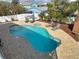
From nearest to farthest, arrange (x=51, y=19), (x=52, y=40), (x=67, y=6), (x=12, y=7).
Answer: (x=52, y=40) → (x=51, y=19) → (x=67, y=6) → (x=12, y=7)

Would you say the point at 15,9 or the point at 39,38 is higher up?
the point at 39,38

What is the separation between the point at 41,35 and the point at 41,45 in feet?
0.67

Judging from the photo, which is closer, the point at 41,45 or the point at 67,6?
the point at 41,45

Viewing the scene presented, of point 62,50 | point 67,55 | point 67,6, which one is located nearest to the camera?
point 67,55

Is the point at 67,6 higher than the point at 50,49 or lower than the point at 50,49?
lower

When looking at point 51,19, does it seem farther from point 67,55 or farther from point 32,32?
point 32,32

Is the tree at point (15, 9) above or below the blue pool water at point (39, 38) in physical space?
below

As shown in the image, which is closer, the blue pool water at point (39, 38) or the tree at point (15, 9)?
the blue pool water at point (39, 38)

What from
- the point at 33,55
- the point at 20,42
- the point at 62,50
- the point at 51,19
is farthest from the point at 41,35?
the point at 51,19

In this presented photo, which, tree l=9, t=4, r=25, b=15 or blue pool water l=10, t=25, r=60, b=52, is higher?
blue pool water l=10, t=25, r=60, b=52

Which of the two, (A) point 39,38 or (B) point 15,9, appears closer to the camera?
(A) point 39,38

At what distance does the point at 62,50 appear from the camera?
9656mm

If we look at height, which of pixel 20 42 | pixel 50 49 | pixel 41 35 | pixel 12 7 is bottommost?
pixel 12 7

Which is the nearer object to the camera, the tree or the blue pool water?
the blue pool water
